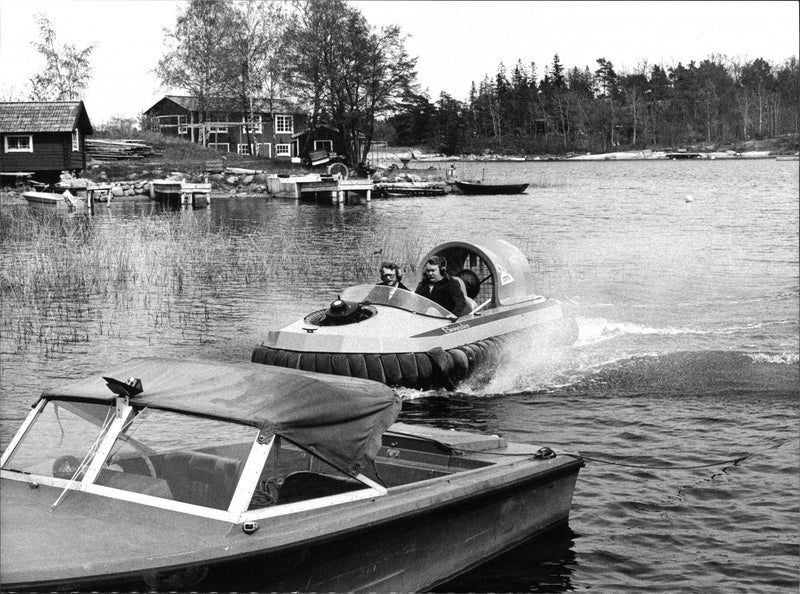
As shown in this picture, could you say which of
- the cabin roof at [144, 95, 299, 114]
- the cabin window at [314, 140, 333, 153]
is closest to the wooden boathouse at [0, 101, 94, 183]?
the cabin roof at [144, 95, 299, 114]

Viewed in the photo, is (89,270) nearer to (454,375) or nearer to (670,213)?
(454,375)

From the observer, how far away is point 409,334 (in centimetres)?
1466

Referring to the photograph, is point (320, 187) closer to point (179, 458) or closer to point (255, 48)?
point (255, 48)

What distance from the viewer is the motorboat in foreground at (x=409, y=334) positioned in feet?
46.6

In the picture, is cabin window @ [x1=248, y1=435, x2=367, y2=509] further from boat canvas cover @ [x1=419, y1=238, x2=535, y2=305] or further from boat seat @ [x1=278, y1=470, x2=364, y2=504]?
boat canvas cover @ [x1=419, y1=238, x2=535, y2=305]

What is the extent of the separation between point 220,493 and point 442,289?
962 cm

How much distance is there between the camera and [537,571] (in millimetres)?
8602

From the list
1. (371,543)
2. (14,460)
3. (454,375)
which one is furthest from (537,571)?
(454,375)

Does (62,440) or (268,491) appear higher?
(62,440)

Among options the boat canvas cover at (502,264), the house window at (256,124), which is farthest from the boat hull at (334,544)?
the house window at (256,124)

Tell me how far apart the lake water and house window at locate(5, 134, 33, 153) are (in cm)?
1587

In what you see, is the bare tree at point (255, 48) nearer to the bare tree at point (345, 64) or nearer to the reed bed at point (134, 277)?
the bare tree at point (345, 64)

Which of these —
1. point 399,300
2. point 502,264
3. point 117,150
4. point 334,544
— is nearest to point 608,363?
point 502,264

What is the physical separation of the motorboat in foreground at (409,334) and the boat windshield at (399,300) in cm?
1
